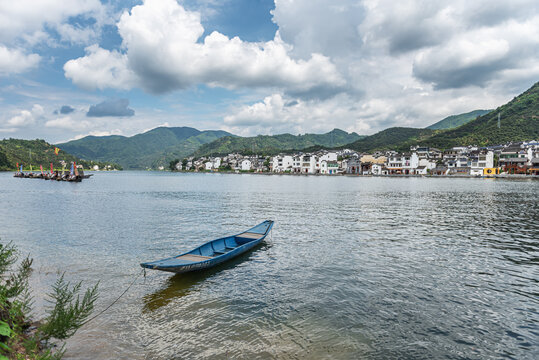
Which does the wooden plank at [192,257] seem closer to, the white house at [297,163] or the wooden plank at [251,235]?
the wooden plank at [251,235]

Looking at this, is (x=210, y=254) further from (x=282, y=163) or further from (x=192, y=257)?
(x=282, y=163)

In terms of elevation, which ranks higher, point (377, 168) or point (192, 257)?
point (377, 168)

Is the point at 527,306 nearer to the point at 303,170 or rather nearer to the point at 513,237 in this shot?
the point at 513,237

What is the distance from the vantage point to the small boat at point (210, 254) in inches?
503

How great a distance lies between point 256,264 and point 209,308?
18.2ft

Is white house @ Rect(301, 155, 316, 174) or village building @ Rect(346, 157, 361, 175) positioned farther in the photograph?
white house @ Rect(301, 155, 316, 174)

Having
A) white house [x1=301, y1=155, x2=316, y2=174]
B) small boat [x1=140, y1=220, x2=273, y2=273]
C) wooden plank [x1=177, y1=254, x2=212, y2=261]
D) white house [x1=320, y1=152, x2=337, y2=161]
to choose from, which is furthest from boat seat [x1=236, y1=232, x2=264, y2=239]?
white house [x1=320, y1=152, x2=337, y2=161]

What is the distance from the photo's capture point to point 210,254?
16.1m

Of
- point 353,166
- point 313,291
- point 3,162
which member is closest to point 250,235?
point 313,291

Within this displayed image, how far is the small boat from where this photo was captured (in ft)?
41.9

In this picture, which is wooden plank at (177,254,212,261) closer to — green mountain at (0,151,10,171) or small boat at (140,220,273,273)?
small boat at (140,220,273,273)

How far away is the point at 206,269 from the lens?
1485 cm

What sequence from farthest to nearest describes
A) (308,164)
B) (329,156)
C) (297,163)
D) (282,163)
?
(282,163)
(297,163)
(329,156)
(308,164)

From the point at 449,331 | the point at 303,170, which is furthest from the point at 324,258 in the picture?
the point at 303,170
